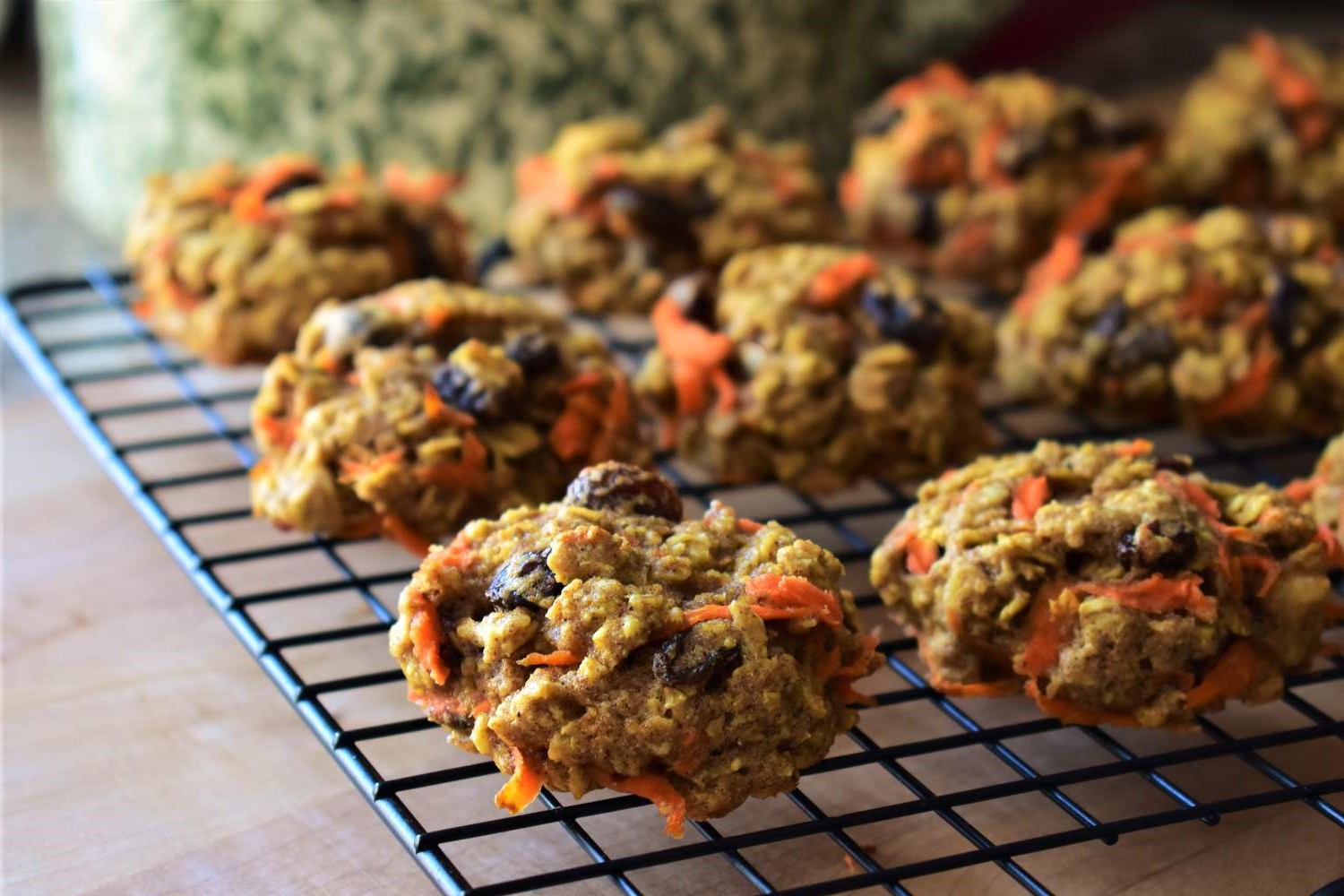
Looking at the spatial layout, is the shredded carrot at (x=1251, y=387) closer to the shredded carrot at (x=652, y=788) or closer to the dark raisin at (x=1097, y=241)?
the dark raisin at (x=1097, y=241)

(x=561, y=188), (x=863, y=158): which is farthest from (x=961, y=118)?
(x=561, y=188)

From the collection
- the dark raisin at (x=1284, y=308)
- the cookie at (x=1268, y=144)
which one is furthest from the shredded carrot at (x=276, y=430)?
the cookie at (x=1268, y=144)

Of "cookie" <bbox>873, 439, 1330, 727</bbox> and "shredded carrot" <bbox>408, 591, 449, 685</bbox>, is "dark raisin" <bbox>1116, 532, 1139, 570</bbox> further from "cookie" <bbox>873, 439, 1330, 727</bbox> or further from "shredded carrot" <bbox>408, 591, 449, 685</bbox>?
"shredded carrot" <bbox>408, 591, 449, 685</bbox>

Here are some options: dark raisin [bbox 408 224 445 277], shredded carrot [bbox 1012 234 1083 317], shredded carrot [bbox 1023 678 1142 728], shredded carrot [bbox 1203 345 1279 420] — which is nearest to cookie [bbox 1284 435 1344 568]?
shredded carrot [bbox 1203 345 1279 420]

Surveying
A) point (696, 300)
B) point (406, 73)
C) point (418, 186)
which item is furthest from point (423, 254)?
point (406, 73)

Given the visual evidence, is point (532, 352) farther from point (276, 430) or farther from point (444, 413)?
point (276, 430)

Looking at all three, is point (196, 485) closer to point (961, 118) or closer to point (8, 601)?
point (8, 601)
